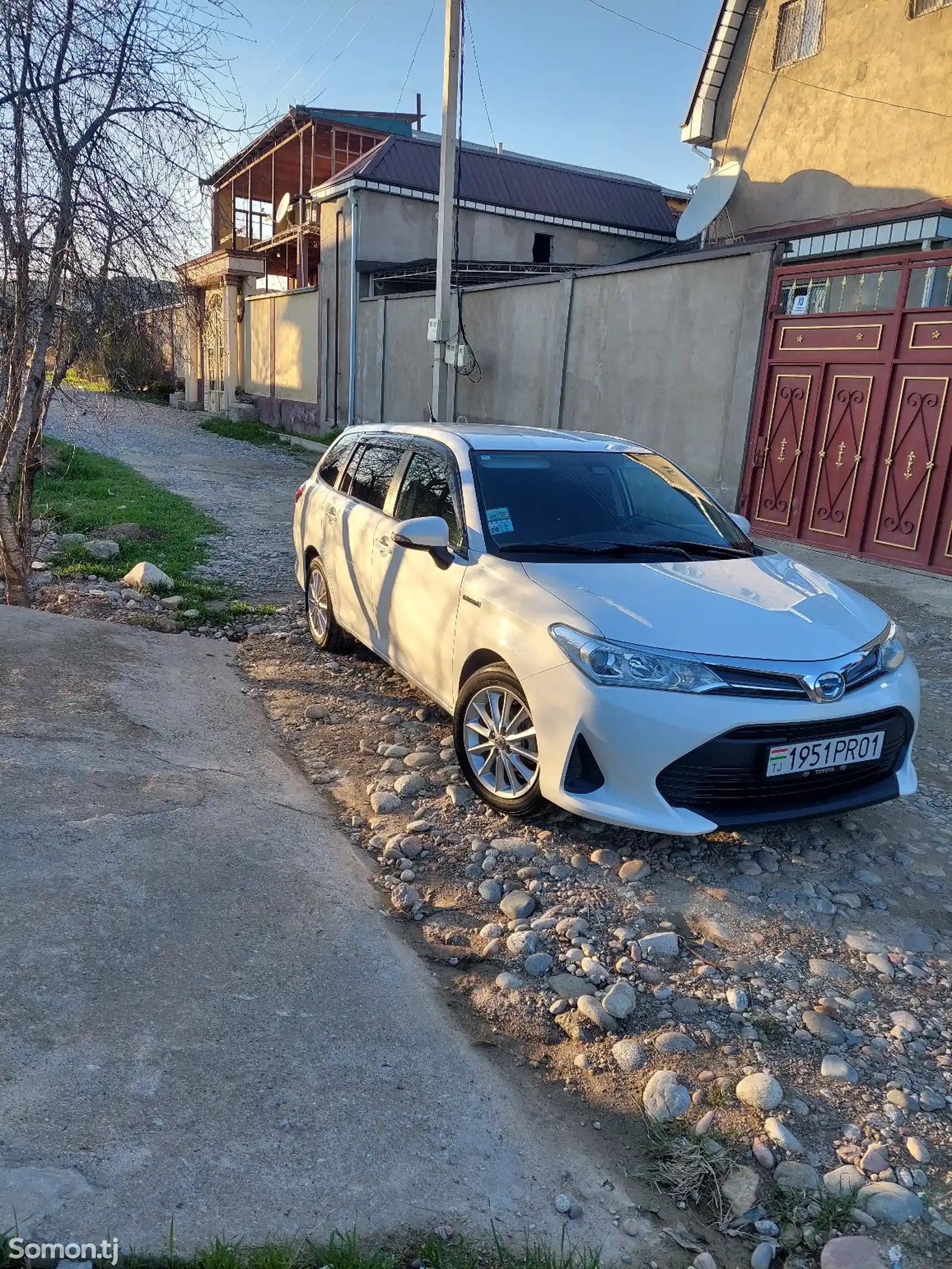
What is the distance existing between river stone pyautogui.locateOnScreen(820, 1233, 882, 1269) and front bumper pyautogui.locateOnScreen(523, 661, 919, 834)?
1473 mm

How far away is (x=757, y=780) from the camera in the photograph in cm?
349

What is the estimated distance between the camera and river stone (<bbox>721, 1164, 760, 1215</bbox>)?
2240 millimetres

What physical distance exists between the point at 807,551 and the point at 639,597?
7.57m

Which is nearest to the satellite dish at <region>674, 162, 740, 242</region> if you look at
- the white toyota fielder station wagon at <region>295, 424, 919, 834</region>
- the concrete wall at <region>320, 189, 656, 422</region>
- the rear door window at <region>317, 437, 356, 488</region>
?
the concrete wall at <region>320, 189, 656, 422</region>

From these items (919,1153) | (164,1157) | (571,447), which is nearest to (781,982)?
(919,1153)

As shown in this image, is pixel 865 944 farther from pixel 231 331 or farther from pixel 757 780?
pixel 231 331

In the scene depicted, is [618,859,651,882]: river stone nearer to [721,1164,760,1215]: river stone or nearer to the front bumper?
the front bumper

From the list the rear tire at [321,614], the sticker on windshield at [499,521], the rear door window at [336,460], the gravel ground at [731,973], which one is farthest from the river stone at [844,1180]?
the rear door window at [336,460]

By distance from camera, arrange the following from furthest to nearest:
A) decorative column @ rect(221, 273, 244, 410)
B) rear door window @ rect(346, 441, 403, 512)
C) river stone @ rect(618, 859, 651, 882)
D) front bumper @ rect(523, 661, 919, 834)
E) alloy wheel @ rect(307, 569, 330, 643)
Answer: decorative column @ rect(221, 273, 244, 410) → alloy wheel @ rect(307, 569, 330, 643) → rear door window @ rect(346, 441, 403, 512) → river stone @ rect(618, 859, 651, 882) → front bumper @ rect(523, 661, 919, 834)

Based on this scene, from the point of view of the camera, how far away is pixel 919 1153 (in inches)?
93.3

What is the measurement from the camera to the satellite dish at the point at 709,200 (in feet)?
52.5

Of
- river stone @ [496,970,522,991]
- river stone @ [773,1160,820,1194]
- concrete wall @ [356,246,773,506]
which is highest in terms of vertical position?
concrete wall @ [356,246,773,506]

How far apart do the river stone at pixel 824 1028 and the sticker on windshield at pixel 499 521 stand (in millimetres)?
2463

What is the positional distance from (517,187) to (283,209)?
305 inches
